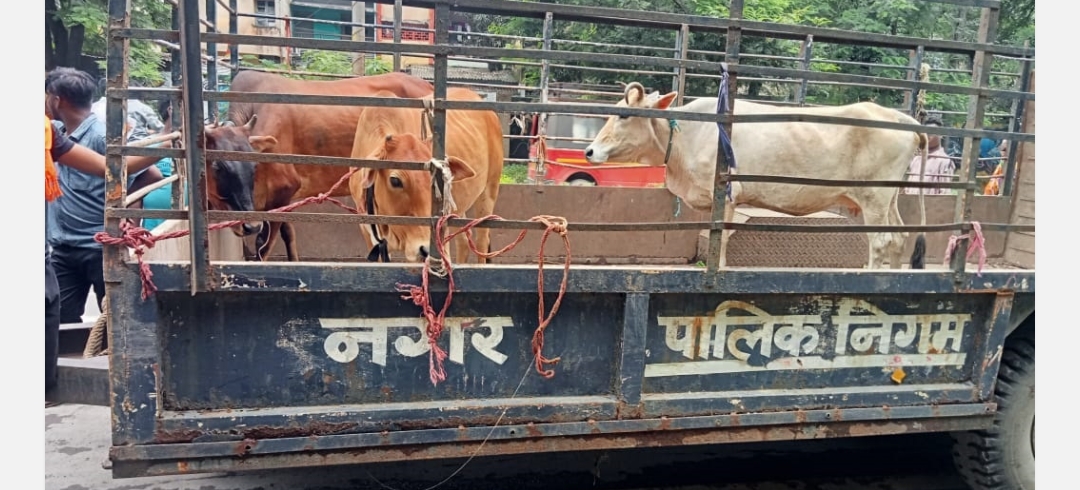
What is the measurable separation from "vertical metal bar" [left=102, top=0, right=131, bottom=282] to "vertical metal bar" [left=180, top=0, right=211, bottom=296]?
6.9 inches

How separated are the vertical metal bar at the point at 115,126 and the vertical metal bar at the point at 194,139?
0.58ft

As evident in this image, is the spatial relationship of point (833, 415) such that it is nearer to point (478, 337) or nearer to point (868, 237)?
point (478, 337)

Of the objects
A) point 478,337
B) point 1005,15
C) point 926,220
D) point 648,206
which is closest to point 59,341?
point 478,337

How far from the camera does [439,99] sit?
2.42 meters

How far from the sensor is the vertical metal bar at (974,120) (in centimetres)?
293

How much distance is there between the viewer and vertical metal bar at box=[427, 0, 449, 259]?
2408mm

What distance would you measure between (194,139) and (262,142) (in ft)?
5.63

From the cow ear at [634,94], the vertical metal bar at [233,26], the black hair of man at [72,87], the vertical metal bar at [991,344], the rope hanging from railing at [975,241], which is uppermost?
the vertical metal bar at [233,26]

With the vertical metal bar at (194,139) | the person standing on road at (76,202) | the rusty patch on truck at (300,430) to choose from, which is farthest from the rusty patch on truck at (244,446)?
the person standing on road at (76,202)

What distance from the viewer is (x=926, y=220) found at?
222 inches

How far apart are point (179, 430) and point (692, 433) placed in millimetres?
1783

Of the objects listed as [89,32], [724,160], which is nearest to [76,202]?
[724,160]

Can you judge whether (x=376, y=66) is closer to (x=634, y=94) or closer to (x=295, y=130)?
(x=295, y=130)

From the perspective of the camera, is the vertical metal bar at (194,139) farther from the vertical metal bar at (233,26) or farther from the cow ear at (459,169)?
the vertical metal bar at (233,26)
